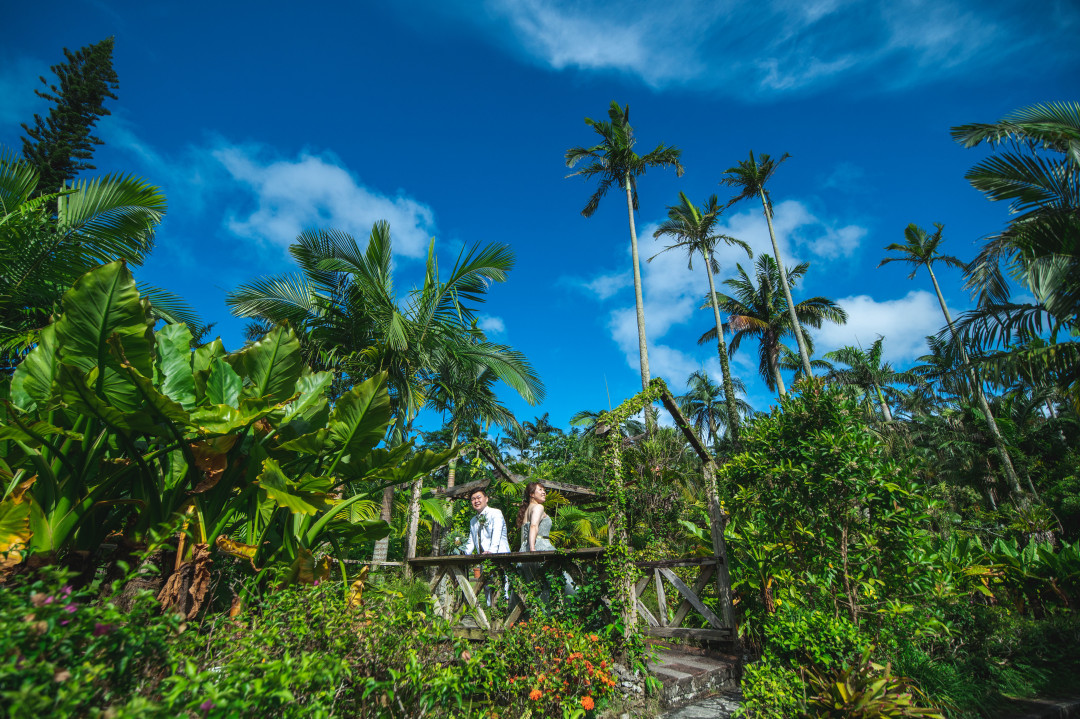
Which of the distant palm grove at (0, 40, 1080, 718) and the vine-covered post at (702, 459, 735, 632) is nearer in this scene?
the distant palm grove at (0, 40, 1080, 718)

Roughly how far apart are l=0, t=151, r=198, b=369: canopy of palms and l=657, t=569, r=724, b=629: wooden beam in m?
8.41

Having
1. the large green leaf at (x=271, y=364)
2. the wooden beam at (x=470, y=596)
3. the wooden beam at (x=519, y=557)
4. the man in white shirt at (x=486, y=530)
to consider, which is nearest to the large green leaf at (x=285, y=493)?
the large green leaf at (x=271, y=364)

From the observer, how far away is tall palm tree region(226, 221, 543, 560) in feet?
26.7

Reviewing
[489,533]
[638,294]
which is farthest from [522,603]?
[638,294]

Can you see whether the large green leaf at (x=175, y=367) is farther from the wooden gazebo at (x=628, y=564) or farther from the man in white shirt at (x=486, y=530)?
the man in white shirt at (x=486, y=530)

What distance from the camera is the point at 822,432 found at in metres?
4.51

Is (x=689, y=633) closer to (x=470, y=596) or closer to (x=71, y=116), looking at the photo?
(x=470, y=596)

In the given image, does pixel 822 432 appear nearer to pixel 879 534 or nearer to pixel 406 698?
pixel 879 534

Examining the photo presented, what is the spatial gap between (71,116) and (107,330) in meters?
13.5

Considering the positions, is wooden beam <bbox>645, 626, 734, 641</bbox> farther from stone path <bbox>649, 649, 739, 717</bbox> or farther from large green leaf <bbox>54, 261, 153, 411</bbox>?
large green leaf <bbox>54, 261, 153, 411</bbox>

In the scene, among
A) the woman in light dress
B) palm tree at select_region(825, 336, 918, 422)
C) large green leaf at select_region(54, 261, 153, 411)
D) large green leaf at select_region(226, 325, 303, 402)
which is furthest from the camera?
palm tree at select_region(825, 336, 918, 422)

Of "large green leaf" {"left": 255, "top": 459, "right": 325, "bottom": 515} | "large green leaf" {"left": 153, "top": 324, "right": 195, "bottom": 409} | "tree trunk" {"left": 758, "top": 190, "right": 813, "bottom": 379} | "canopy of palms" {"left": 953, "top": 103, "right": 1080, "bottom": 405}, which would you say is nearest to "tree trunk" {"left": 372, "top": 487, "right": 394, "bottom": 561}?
"large green leaf" {"left": 153, "top": 324, "right": 195, "bottom": 409}

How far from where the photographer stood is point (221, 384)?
4.05 metres

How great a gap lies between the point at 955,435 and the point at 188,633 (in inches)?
1401
